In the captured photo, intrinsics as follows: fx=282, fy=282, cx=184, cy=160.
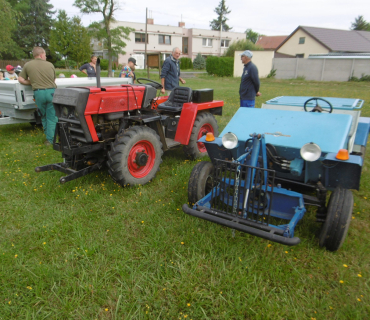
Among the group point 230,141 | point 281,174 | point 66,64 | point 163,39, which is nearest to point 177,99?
point 230,141

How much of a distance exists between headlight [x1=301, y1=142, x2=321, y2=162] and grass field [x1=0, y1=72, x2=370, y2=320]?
33.6 inches

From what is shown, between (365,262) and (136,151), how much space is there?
284 centimetres

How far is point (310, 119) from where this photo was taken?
316 cm

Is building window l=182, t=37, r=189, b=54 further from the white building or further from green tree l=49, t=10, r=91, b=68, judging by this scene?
green tree l=49, t=10, r=91, b=68

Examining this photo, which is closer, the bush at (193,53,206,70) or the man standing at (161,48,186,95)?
A: the man standing at (161,48,186,95)

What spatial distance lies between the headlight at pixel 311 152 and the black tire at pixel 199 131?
2.36 meters

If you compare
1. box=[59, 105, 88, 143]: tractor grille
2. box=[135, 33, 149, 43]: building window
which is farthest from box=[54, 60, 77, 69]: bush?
box=[59, 105, 88, 143]: tractor grille

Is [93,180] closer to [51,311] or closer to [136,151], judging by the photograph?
[136,151]

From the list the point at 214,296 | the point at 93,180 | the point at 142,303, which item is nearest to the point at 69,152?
the point at 93,180

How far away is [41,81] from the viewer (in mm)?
5301

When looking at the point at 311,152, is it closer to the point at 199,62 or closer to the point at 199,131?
the point at 199,131

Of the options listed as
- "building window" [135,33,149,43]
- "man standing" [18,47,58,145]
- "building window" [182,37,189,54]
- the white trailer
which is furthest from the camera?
"building window" [182,37,189,54]

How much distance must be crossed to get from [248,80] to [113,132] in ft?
10.5

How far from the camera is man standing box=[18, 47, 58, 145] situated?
208 inches
